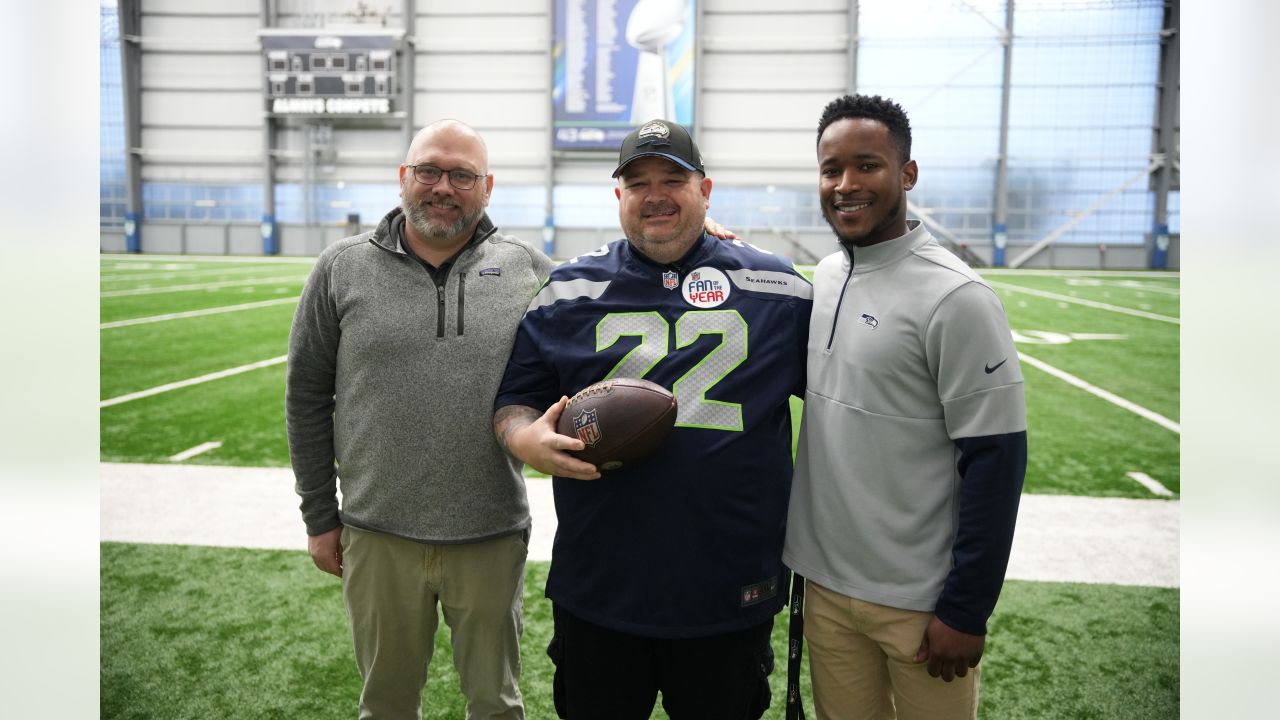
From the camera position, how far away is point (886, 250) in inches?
73.6

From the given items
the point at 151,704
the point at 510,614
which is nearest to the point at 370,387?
the point at 510,614

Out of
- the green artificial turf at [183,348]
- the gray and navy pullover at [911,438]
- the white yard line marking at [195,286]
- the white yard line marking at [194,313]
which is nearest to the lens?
the gray and navy pullover at [911,438]

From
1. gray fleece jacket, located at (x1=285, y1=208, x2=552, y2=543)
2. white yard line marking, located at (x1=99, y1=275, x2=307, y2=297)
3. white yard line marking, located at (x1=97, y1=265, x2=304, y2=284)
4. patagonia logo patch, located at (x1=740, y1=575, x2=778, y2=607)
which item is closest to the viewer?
patagonia logo patch, located at (x1=740, y1=575, x2=778, y2=607)

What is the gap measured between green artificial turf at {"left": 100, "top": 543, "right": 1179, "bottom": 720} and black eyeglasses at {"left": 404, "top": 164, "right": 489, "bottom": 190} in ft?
5.72

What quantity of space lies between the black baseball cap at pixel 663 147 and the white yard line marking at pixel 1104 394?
6014 mm

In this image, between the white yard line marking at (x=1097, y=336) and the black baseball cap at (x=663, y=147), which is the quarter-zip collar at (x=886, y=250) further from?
the white yard line marking at (x=1097, y=336)

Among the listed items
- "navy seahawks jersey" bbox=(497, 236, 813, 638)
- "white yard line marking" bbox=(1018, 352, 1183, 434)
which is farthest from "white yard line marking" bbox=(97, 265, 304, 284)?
"navy seahawks jersey" bbox=(497, 236, 813, 638)

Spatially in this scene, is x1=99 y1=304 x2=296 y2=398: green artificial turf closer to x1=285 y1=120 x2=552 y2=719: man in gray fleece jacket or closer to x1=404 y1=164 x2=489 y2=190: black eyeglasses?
x1=285 y1=120 x2=552 y2=719: man in gray fleece jacket

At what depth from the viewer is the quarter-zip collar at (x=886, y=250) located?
1.86 m

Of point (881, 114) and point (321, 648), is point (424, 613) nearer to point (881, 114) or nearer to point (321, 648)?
point (321, 648)

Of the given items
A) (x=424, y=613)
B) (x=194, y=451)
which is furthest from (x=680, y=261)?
(x=194, y=451)

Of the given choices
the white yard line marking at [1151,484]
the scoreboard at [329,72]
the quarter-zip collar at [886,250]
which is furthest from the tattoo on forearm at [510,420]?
the scoreboard at [329,72]

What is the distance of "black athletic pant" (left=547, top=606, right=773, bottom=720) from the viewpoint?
6.35ft
